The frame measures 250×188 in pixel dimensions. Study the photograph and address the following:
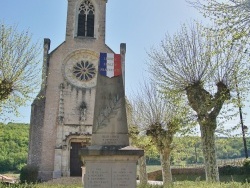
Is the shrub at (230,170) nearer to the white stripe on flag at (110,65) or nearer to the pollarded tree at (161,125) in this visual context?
the pollarded tree at (161,125)

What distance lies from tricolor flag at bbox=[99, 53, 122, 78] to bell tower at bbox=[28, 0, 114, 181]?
1449cm

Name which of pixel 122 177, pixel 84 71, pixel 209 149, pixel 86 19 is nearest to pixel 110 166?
pixel 122 177

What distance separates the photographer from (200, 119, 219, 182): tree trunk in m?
12.1

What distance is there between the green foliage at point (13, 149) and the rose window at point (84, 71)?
2594cm

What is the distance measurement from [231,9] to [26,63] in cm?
1092

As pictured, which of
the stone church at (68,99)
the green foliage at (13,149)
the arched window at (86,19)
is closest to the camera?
the stone church at (68,99)

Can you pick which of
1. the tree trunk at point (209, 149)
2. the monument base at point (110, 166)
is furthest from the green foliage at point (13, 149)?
the monument base at point (110, 166)

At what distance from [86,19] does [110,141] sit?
22.6 meters

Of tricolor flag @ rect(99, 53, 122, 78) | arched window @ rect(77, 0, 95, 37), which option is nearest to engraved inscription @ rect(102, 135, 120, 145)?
tricolor flag @ rect(99, 53, 122, 78)

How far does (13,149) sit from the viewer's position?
56438 millimetres

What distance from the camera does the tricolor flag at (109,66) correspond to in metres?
8.09

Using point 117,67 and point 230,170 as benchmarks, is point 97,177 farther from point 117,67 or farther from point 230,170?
point 230,170

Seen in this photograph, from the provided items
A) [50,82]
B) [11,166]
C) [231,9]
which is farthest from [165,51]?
[11,166]

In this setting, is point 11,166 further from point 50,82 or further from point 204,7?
point 204,7
